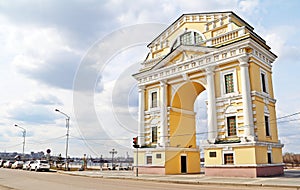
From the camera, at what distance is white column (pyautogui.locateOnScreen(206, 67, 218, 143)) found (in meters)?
28.0

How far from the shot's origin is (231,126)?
2747 centimetres

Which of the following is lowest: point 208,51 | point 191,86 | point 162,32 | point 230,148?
point 230,148

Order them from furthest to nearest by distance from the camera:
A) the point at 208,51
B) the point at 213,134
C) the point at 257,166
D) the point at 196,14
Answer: the point at 196,14 → the point at 208,51 → the point at 213,134 → the point at 257,166

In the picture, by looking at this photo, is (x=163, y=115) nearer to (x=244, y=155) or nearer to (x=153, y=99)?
(x=153, y=99)

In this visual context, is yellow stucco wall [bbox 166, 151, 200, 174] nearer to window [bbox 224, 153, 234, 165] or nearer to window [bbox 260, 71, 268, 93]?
window [bbox 224, 153, 234, 165]

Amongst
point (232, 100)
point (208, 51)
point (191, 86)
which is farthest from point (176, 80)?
point (232, 100)

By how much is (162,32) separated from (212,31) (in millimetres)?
7946

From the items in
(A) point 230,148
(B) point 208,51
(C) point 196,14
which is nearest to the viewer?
(A) point 230,148

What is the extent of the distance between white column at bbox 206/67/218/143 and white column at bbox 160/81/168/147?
632 cm

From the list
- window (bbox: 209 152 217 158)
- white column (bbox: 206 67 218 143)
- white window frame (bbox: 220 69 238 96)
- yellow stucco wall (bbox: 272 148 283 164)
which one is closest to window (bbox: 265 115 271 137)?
yellow stucco wall (bbox: 272 148 283 164)

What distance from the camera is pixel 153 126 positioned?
35.1 meters

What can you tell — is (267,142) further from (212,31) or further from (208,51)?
(212,31)

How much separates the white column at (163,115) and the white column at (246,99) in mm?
10157

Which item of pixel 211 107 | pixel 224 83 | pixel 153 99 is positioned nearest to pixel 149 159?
pixel 153 99
